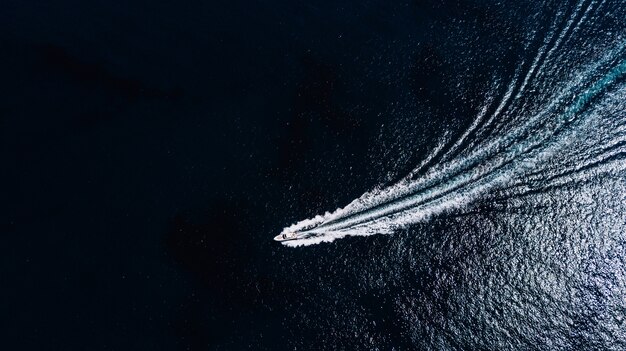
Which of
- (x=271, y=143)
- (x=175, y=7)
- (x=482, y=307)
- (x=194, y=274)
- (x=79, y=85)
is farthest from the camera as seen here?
(x=175, y=7)

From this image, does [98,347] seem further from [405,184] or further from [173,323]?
[405,184]

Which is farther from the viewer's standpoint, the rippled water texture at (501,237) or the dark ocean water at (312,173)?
the dark ocean water at (312,173)

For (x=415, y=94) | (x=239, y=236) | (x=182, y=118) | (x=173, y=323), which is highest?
(x=415, y=94)

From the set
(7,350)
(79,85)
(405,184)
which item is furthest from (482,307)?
(79,85)

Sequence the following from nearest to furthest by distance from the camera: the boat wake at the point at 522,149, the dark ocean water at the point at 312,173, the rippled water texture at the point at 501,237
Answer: the rippled water texture at the point at 501,237 < the dark ocean water at the point at 312,173 < the boat wake at the point at 522,149

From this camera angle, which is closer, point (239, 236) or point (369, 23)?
point (239, 236)

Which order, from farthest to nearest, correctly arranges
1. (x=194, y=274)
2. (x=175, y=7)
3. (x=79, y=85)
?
(x=175, y=7) → (x=79, y=85) → (x=194, y=274)
